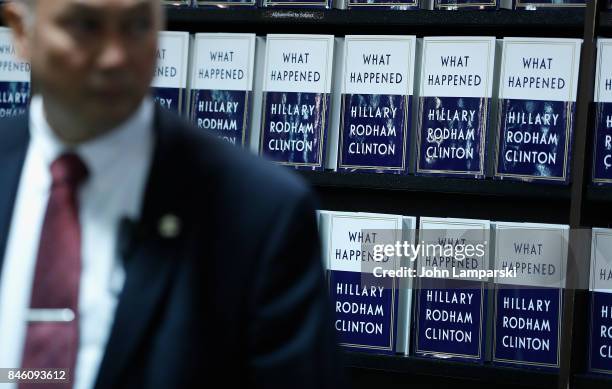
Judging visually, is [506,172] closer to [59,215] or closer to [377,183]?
[377,183]

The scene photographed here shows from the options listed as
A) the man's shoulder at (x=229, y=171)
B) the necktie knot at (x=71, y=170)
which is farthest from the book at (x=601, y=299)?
the necktie knot at (x=71, y=170)

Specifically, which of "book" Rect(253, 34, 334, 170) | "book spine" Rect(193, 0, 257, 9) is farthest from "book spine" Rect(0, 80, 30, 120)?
"book" Rect(253, 34, 334, 170)

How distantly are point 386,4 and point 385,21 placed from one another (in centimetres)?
3

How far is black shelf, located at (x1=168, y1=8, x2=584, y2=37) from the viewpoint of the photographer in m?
1.73

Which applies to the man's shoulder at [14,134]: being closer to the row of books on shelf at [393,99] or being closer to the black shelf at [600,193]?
the row of books on shelf at [393,99]

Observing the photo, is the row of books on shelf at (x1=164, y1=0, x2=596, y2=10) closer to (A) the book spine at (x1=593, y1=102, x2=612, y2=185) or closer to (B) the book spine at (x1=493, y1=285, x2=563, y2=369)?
(A) the book spine at (x1=593, y1=102, x2=612, y2=185)

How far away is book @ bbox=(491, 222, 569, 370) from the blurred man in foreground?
971 millimetres

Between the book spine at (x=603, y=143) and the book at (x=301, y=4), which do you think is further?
the book at (x=301, y=4)

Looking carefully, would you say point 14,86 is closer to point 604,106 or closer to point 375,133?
point 375,133

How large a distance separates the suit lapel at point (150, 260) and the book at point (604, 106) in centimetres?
103

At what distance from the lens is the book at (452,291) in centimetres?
175

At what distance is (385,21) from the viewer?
1.80 meters

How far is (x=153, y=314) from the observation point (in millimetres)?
771

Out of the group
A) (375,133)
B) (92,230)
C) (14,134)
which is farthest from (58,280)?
(375,133)
